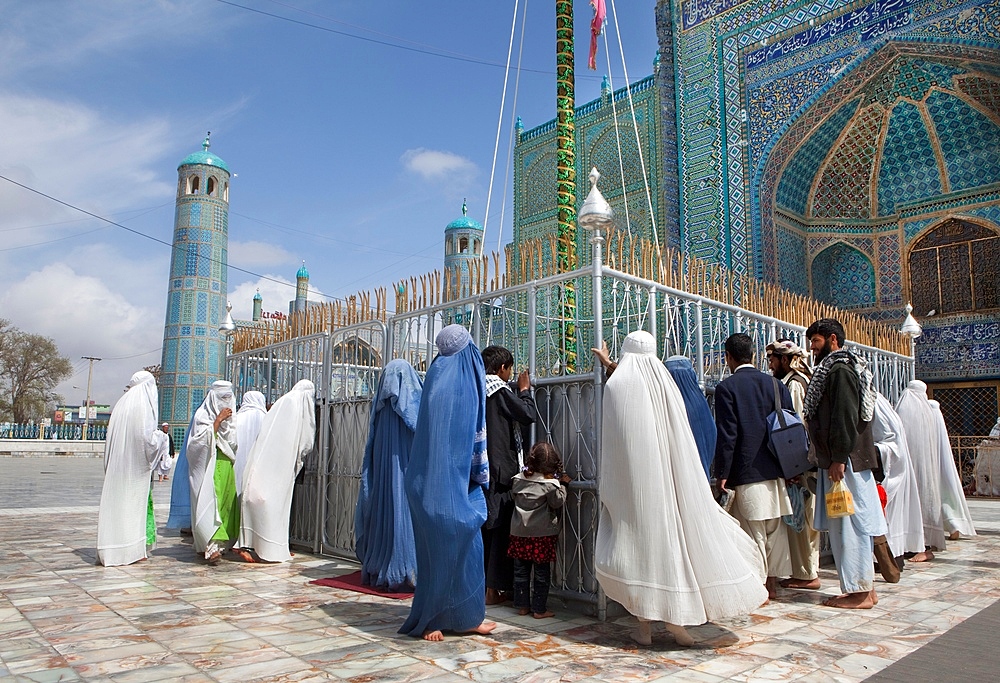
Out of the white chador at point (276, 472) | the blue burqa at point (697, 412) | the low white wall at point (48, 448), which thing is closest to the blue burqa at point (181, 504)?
the white chador at point (276, 472)

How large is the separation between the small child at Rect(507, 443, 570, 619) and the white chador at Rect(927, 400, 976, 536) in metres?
3.82

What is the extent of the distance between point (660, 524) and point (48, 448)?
1045 inches

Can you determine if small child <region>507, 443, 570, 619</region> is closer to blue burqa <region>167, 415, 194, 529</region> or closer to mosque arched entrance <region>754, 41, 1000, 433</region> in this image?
blue burqa <region>167, 415, 194, 529</region>

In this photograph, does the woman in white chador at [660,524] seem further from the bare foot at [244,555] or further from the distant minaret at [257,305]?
the distant minaret at [257,305]

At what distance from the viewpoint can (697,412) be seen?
12.2ft

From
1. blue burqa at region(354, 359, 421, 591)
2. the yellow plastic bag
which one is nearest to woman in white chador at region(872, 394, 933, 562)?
the yellow plastic bag

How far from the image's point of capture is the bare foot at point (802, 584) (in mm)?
4242

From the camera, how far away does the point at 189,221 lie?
77.3ft

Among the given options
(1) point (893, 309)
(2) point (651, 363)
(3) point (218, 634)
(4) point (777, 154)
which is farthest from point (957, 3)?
(3) point (218, 634)

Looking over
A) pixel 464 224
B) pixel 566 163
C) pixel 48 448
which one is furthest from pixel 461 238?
pixel 566 163

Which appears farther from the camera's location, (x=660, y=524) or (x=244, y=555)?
(x=244, y=555)

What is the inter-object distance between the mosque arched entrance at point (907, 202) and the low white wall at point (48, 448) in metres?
21.7

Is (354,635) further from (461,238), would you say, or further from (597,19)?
(461,238)

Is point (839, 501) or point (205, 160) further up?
point (205, 160)
